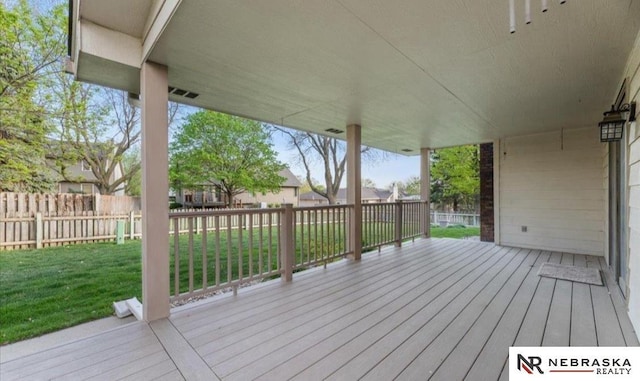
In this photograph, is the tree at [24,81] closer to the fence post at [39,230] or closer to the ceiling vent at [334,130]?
the fence post at [39,230]

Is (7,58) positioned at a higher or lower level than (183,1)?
higher

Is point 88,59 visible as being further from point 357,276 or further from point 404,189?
point 404,189

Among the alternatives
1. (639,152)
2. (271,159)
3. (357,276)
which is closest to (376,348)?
(357,276)

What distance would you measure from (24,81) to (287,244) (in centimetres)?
779

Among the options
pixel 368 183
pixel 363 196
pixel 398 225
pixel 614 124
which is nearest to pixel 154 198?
pixel 614 124

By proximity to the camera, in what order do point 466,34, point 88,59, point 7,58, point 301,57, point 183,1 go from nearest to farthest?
point 183,1, point 466,34, point 88,59, point 301,57, point 7,58

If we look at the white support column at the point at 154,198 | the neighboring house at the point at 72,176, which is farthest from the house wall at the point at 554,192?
the neighboring house at the point at 72,176

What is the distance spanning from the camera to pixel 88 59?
222 cm

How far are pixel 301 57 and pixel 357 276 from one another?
2786mm

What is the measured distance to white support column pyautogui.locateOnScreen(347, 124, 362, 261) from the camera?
15.5ft

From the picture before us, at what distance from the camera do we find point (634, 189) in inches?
84.4

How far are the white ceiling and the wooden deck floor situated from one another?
2327 millimetres

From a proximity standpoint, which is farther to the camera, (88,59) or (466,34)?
(88,59)

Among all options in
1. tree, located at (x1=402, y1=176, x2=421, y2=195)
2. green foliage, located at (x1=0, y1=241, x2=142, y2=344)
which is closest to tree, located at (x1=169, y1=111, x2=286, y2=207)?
green foliage, located at (x1=0, y1=241, x2=142, y2=344)
